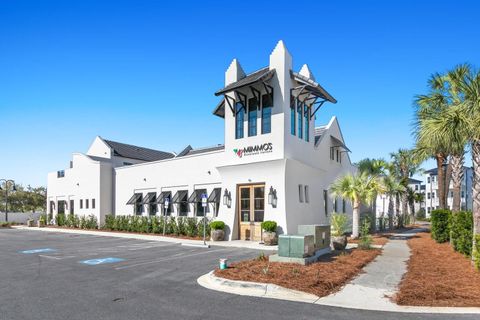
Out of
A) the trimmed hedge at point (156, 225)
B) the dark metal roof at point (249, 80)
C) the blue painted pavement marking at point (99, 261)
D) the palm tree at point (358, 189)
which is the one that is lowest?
the trimmed hedge at point (156, 225)

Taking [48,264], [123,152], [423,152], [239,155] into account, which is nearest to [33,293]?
[48,264]

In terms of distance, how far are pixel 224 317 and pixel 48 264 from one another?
9569 mm

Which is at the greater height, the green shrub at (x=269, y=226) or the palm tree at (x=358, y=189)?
the palm tree at (x=358, y=189)

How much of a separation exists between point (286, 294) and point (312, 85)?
597 inches

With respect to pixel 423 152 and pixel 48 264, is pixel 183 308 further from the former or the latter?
pixel 423 152

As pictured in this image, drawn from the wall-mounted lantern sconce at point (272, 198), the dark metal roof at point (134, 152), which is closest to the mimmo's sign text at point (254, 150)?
the wall-mounted lantern sconce at point (272, 198)

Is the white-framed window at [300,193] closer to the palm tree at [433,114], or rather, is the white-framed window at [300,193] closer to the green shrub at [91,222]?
the palm tree at [433,114]

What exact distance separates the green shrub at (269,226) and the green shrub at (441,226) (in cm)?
940

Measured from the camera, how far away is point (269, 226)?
18719mm

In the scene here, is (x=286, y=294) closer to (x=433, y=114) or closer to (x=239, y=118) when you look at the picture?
(x=433, y=114)

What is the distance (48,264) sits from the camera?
1333 centimetres

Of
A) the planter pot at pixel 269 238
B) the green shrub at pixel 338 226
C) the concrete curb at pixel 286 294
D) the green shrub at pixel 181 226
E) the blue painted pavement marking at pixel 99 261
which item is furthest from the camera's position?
the green shrub at pixel 181 226

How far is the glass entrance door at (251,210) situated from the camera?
20531 millimetres

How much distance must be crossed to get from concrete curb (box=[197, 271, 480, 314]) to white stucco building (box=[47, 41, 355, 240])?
1010 centimetres
